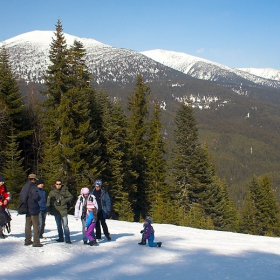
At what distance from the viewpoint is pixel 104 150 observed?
106 ft

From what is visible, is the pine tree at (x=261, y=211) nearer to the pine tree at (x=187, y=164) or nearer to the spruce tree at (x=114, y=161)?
the pine tree at (x=187, y=164)

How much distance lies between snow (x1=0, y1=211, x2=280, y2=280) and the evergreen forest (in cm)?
1200

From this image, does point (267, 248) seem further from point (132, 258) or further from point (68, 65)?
point (68, 65)

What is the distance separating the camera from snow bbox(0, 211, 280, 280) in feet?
26.1

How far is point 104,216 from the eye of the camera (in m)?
11.3

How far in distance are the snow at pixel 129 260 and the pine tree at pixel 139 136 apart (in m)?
25.9

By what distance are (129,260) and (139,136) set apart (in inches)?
1180

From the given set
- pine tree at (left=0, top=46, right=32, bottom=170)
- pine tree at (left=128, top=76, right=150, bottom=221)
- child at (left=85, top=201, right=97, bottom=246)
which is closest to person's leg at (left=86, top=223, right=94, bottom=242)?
child at (left=85, top=201, right=97, bottom=246)

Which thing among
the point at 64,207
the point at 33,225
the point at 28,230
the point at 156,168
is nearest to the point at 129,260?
the point at 64,207

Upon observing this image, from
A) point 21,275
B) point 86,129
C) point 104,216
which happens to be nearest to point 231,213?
point 86,129

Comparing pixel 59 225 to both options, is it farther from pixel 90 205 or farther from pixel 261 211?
pixel 261 211

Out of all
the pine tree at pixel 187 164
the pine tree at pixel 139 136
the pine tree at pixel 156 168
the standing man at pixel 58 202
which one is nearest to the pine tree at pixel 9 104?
the pine tree at pixel 139 136

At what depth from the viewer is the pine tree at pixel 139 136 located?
38781 millimetres

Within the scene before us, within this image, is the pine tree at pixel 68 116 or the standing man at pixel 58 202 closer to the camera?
the standing man at pixel 58 202
